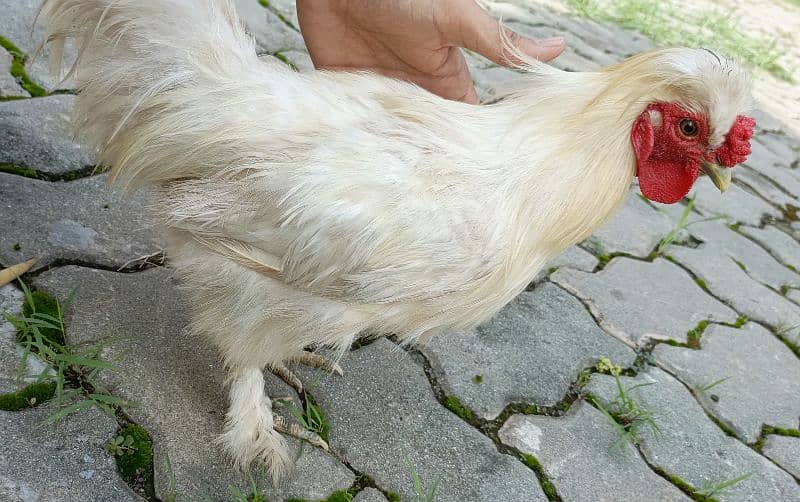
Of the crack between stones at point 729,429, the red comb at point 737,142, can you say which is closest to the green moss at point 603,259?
the crack between stones at point 729,429

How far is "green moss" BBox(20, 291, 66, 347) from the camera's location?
2150 millimetres

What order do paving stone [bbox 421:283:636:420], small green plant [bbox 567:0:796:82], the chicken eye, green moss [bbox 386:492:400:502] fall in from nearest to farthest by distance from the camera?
the chicken eye < green moss [bbox 386:492:400:502] < paving stone [bbox 421:283:636:420] < small green plant [bbox 567:0:796:82]

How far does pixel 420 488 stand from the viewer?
2.08m

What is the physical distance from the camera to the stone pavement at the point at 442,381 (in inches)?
79.7

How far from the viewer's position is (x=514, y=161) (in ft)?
6.15

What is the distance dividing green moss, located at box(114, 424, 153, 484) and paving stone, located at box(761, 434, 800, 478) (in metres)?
2.21

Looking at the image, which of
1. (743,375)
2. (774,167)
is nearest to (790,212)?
(774,167)

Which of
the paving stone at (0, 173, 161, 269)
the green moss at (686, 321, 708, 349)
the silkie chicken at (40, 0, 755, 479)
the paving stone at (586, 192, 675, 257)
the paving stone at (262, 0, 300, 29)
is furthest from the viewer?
the paving stone at (262, 0, 300, 29)

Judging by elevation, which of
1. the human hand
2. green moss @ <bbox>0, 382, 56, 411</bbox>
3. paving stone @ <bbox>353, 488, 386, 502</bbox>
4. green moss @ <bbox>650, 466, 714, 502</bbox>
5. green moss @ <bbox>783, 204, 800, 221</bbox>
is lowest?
green moss @ <bbox>783, 204, 800, 221</bbox>

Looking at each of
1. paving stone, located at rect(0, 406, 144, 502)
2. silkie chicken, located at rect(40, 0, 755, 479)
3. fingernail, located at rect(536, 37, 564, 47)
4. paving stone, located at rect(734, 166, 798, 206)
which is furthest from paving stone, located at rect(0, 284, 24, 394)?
paving stone, located at rect(734, 166, 798, 206)

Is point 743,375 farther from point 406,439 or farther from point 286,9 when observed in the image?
point 286,9

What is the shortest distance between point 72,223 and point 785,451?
2817mm

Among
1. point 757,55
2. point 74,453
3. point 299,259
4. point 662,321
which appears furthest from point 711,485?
point 757,55

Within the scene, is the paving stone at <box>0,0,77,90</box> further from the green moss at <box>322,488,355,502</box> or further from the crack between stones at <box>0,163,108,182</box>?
the green moss at <box>322,488,355,502</box>
